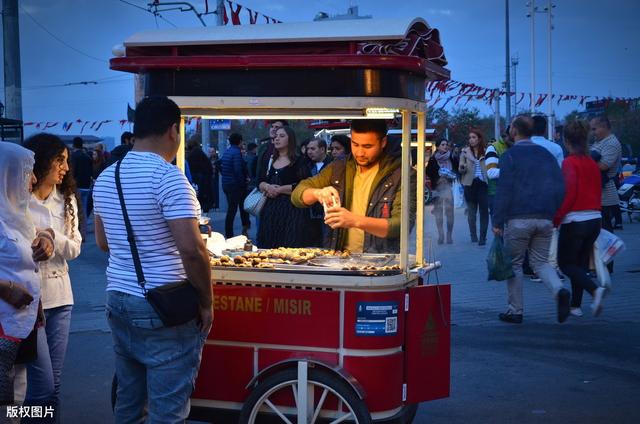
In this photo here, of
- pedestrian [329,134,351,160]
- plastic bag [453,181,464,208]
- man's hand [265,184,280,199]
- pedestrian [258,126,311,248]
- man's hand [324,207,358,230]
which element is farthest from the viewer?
plastic bag [453,181,464,208]

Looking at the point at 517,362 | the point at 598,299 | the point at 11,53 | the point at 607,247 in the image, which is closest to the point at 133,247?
the point at 517,362

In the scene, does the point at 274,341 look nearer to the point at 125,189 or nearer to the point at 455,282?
the point at 125,189

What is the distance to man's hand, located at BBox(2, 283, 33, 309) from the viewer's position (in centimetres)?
413

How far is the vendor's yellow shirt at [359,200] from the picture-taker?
5.60 m

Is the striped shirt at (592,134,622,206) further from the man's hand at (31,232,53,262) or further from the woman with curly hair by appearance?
the man's hand at (31,232,53,262)

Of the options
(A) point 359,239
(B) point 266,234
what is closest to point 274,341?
(A) point 359,239

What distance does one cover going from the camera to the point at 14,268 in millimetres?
4207

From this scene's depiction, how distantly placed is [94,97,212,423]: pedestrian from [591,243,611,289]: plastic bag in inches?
212

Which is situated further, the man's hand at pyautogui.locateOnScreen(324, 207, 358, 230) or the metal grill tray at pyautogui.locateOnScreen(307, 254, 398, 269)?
the man's hand at pyautogui.locateOnScreen(324, 207, 358, 230)

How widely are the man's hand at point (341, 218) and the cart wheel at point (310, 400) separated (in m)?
1.01

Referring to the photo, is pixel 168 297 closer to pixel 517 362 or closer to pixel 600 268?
pixel 517 362

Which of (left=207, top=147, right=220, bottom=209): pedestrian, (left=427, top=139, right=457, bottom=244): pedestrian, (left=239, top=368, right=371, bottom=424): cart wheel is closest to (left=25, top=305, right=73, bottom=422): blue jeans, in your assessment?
(left=239, top=368, right=371, bottom=424): cart wheel

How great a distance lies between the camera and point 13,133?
54.9 ft

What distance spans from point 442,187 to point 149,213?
12.7 metres
